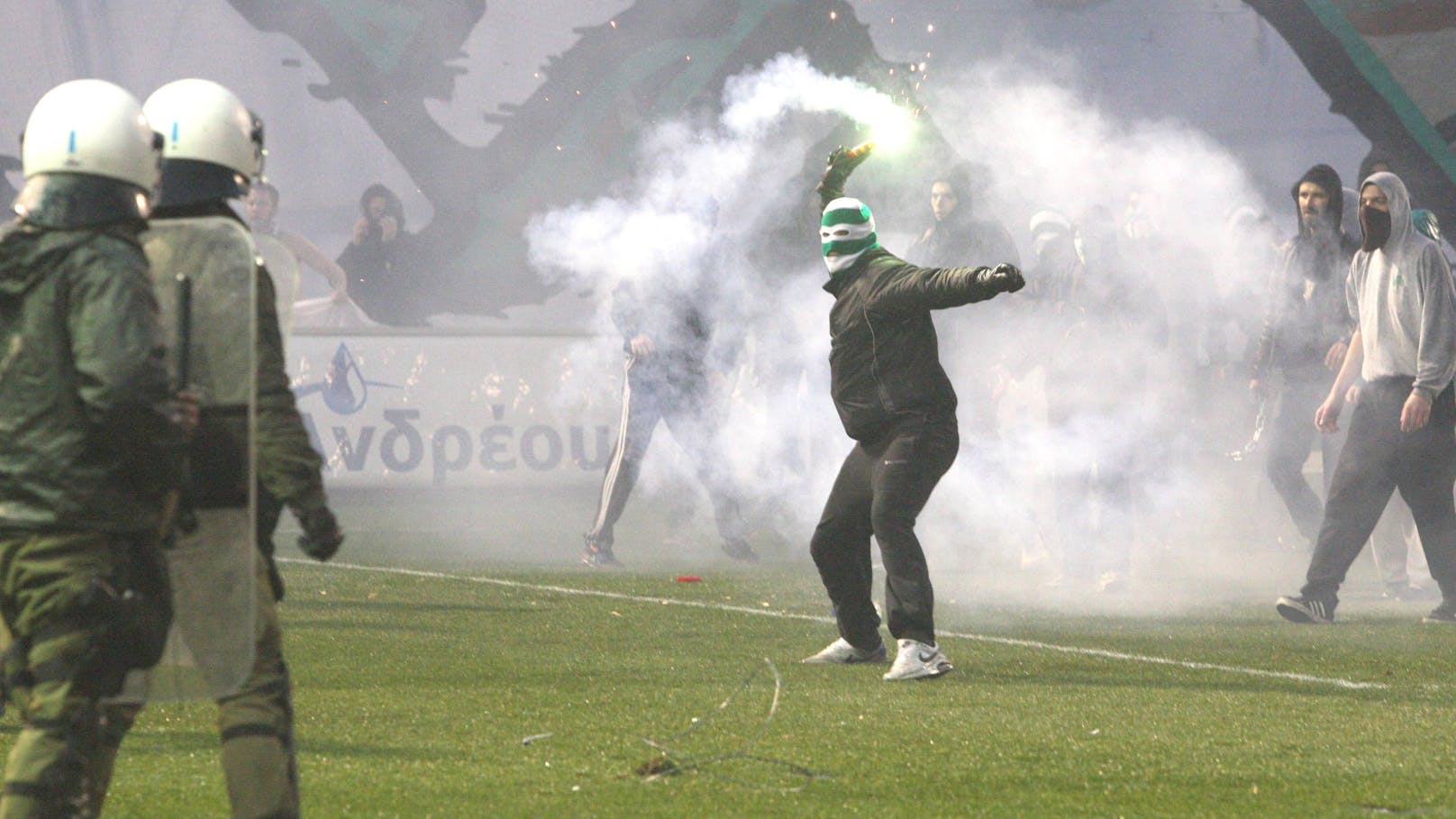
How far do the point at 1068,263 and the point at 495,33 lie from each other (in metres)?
7.34

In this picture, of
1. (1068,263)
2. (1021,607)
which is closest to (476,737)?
(1021,607)

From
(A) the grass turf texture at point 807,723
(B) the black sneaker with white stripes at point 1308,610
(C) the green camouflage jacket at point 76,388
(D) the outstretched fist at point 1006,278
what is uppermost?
(D) the outstretched fist at point 1006,278

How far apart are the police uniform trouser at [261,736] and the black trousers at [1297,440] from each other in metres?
9.22

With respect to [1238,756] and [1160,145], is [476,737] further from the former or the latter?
[1160,145]

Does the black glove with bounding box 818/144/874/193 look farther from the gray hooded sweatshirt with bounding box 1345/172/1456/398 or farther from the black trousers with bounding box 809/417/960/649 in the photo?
the gray hooded sweatshirt with bounding box 1345/172/1456/398

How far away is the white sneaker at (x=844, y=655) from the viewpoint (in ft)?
25.8

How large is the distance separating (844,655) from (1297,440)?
5466 millimetres

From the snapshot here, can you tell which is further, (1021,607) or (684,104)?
(684,104)

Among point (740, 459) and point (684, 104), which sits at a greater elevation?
point (684, 104)

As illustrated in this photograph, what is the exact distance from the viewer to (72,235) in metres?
3.55

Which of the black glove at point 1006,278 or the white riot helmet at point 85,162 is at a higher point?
the black glove at point 1006,278

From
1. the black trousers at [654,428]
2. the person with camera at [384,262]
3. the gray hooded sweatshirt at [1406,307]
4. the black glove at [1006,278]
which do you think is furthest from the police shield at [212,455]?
the person with camera at [384,262]

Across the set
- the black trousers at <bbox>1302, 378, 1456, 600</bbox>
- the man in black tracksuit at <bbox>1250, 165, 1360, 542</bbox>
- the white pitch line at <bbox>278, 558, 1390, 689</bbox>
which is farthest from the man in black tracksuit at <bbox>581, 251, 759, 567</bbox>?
the black trousers at <bbox>1302, 378, 1456, 600</bbox>

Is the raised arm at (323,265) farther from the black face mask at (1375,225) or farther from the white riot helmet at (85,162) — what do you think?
the white riot helmet at (85,162)
